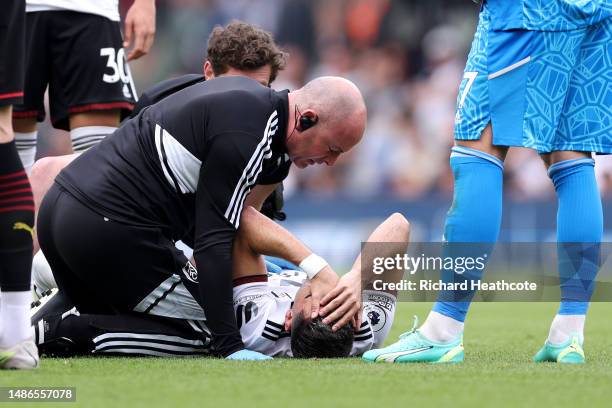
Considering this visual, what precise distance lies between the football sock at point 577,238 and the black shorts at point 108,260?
4.64 feet

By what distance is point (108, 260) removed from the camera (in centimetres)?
432

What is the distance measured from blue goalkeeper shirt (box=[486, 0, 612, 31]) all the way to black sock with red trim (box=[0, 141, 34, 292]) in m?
1.71

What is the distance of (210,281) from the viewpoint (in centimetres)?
412

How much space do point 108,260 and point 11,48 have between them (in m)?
0.97

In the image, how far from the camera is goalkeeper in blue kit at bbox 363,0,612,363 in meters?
3.95

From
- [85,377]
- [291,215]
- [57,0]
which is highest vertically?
[57,0]

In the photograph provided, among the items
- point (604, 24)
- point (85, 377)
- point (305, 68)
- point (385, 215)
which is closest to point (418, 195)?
point (385, 215)

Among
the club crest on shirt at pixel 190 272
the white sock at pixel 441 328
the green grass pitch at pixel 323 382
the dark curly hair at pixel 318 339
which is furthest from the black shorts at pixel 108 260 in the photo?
the white sock at pixel 441 328

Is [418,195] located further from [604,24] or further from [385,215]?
[604,24]

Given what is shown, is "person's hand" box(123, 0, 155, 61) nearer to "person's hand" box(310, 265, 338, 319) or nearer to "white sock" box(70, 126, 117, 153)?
"white sock" box(70, 126, 117, 153)

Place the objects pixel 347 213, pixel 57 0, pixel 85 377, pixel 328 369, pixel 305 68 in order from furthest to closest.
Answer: pixel 305 68 → pixel 347 213 → pixel 57 0 → pixel 328 369 → pixel 85 377

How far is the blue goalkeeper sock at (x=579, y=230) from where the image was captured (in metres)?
4.13

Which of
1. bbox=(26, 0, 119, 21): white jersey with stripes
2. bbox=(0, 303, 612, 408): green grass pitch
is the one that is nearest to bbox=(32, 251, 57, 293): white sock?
bbox=(0, 303, 612, 408): green grass pitch

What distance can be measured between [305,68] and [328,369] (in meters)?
10.0
